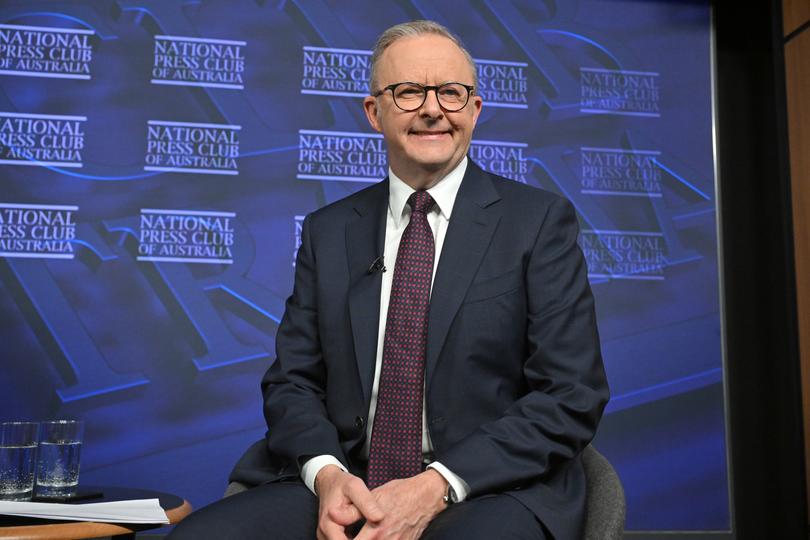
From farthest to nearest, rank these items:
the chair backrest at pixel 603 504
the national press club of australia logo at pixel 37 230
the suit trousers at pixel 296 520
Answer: the national press club of australia logo at pixel 37 230, the chair backrest at pixel 603 504, the suit trousers at pixel 296 520

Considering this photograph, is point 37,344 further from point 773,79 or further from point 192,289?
point 773,79

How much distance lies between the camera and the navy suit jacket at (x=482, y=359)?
135 centimetres

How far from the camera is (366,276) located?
1618 mm

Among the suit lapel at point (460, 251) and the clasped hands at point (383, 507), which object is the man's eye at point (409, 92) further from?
the clasped hands at point (383, 507)

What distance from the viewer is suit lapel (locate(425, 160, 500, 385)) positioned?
1482mm

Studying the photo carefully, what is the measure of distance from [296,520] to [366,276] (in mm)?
510

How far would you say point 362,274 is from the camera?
1.63m

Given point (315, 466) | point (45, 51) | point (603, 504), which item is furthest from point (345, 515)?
point (45, 51)

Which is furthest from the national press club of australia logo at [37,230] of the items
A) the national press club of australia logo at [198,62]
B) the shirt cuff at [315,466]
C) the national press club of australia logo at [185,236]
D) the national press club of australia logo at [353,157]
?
the shirt cuff at [315,466]

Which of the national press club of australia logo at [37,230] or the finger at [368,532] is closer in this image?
the finger at [368,532]

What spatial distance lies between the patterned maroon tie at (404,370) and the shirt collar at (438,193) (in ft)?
0.29

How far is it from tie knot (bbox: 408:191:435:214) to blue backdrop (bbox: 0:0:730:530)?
2.04 metres

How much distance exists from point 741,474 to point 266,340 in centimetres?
237

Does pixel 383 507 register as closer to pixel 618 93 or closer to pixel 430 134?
pixel 430 134
